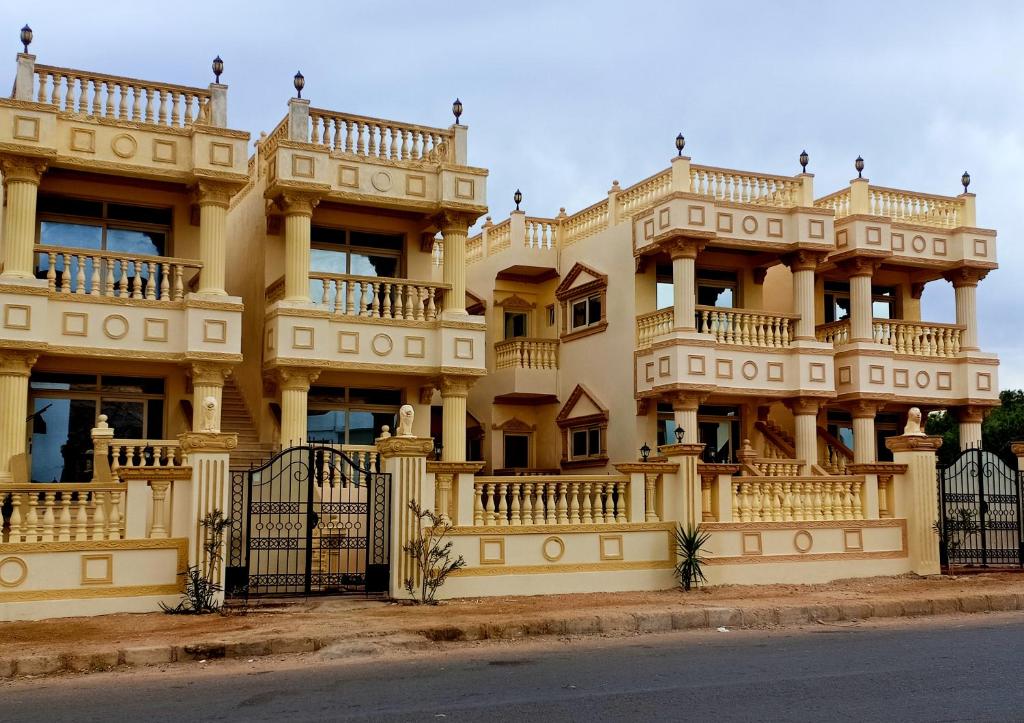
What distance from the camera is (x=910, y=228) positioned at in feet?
93.5

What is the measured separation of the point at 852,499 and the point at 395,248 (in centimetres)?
1070

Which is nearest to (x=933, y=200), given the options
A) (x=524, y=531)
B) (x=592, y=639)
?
(x=524, y=531)

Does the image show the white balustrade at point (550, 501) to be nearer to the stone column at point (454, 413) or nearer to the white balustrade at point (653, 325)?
the stone column at point (454, 413)

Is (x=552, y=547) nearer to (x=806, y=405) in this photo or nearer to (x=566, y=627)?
(x=566, y=627)

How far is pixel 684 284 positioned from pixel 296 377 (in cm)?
880

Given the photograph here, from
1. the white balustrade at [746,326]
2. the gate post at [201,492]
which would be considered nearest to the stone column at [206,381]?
the gate post at [201,492]

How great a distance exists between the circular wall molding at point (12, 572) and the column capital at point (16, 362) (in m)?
6.38

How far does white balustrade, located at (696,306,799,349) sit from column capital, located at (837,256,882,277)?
196 cm

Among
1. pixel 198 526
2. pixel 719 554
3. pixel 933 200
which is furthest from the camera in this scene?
pixel 933 200

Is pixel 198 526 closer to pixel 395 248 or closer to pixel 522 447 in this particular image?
pixel 395 248

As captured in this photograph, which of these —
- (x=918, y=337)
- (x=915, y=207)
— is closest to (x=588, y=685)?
(x=918, y=337)

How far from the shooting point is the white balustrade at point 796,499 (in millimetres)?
18312

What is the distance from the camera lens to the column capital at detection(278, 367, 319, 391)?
21391 millimetres

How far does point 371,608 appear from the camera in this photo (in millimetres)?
14820
